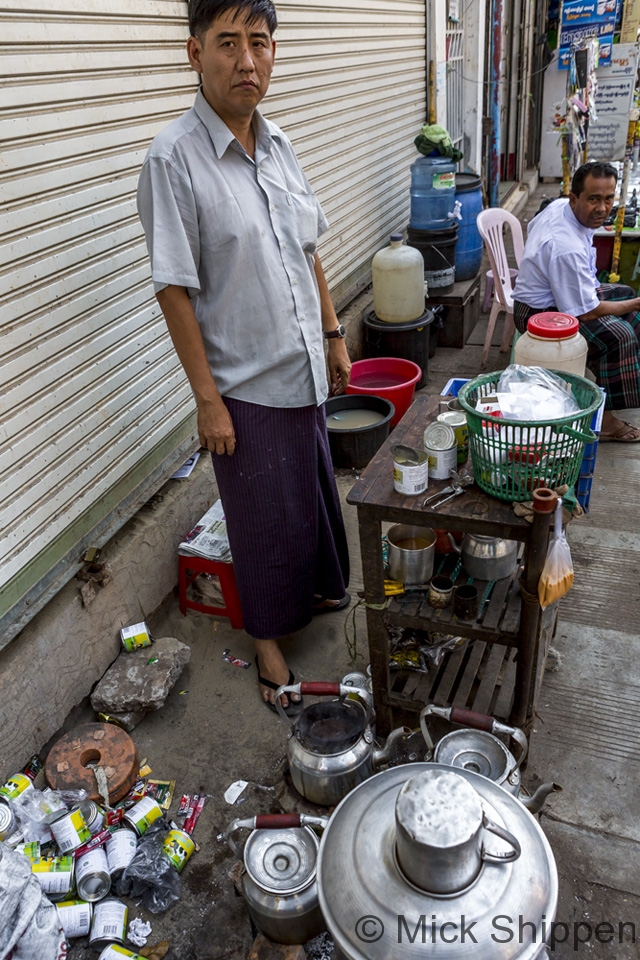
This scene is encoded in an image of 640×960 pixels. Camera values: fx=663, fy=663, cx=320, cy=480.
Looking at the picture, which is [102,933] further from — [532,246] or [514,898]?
[532,246]

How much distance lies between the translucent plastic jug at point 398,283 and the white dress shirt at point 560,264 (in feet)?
3.89

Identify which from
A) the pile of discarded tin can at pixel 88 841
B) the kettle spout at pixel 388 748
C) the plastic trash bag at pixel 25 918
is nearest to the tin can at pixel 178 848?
the pile of discarded tin can at pixel 88 841

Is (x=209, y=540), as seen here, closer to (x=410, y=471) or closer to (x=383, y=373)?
(x=410, y=471)

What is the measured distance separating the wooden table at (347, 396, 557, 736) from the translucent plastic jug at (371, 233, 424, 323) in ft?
9.63

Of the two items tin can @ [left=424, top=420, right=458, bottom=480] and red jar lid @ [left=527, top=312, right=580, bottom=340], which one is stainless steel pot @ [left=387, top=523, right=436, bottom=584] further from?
red jar lid @ [left=527, top=312, right=580, bottom=340]

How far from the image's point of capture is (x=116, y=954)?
6.39ft

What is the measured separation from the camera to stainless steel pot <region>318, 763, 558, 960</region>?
1.29 metres

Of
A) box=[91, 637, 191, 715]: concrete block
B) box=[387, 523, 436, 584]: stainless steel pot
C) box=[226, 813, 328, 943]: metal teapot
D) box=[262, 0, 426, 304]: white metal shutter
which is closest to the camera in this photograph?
box=[226, 813, 328, 943]: metal teapot

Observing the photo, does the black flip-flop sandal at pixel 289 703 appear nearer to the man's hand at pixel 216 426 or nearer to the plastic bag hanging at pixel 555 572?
the man's hand at pixel 216 426

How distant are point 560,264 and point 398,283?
5.21 feet

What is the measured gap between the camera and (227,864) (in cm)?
233

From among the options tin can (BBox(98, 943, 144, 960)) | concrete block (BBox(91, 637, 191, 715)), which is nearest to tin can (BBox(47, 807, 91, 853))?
tin can (BBox(98, 943, 144, 960))

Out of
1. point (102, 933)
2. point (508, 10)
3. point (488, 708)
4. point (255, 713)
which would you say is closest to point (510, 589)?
point (488, 708)

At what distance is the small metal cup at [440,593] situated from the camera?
2.36 metres
